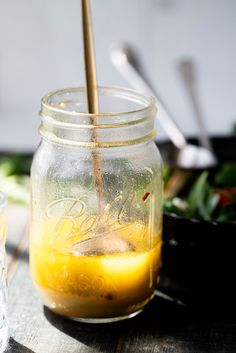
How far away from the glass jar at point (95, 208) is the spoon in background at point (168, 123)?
1.16 feet

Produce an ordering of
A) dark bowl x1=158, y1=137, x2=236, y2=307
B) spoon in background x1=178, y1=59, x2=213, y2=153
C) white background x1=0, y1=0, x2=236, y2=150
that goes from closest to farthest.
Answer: dark bowl x1=158, y1=137, x2=236, y2=307
spoon in background x1=178, y1=59, x2=213, y2=153
white background x1=0, y1=0, x2=236, y2=150

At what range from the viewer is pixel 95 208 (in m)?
1.05

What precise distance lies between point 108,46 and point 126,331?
107cm

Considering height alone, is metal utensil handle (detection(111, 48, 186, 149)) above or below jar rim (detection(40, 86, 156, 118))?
below

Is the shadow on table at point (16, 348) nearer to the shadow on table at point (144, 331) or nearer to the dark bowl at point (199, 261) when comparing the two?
the shadow on table at point (144, 331)

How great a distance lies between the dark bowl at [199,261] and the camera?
115 cm

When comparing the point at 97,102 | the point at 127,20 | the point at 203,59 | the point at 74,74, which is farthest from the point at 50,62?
the point at 97,102

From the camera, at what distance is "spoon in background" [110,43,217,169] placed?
1.52m

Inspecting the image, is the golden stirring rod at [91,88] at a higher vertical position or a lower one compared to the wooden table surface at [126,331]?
higher

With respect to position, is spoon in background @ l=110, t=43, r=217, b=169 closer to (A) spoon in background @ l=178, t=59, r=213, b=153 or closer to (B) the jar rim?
(A) spoon in background @ l=178, t=59, r=213, b=153

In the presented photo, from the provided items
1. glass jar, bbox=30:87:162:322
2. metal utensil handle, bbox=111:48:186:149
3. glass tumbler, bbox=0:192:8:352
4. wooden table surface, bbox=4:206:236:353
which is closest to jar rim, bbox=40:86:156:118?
glass jar, bbox=30:87:162:322

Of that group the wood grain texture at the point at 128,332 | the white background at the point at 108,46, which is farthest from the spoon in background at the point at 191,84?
the wood grain texture at the point at 128,332

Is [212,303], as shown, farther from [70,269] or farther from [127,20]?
[127,20]

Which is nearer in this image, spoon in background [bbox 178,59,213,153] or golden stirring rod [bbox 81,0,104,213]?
golden stirring rod [bbox 81,0,104,213]
